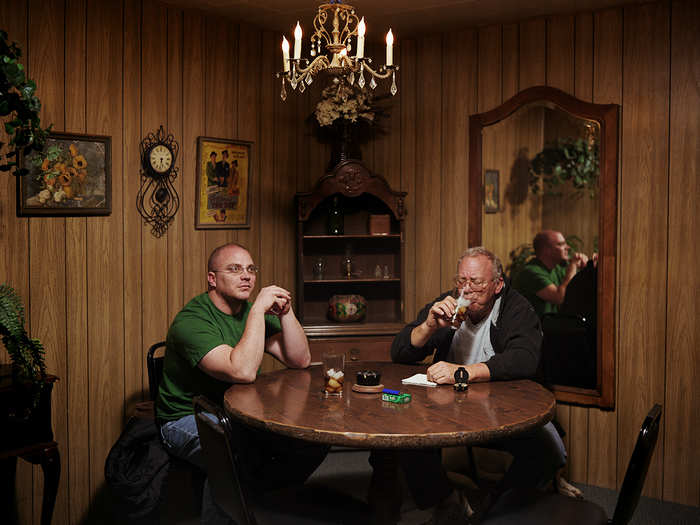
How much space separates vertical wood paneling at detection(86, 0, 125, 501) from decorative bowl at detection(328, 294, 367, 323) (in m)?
1.30

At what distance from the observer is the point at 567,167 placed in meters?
3.94

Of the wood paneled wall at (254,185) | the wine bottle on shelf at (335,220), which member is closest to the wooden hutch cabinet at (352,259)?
the wine bottle on shelf at (335,220)

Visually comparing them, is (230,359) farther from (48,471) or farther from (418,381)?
(48,471)

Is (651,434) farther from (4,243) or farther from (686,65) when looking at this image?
(4,243)

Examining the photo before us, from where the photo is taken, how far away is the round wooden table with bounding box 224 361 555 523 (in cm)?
210

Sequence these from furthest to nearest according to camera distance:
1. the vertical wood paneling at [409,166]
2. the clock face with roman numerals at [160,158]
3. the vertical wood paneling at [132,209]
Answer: the vertical wood paneling at [409,166], the clock face with roman numerals at [160,158], the vertical wood paneling at [132,209]

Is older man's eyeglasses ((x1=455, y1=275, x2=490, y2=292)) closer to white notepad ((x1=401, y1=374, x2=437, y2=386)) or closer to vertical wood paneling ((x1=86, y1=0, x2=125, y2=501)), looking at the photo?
white notepad ((x1=401, y1=374, x2=437, y2=386))

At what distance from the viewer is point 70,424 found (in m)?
3.38

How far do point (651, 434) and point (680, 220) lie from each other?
79.2 inches

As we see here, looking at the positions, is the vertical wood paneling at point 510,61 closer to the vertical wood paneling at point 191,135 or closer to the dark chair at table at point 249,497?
the vertical wood paneling at point 191,135

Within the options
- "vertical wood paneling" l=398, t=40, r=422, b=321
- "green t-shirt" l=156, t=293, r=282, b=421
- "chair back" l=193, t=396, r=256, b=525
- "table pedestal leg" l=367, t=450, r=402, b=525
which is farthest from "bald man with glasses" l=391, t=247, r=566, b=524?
"vertical wood paneling" l=398, t=40, r=422, b=321

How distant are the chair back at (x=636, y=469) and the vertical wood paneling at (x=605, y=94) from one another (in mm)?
1924

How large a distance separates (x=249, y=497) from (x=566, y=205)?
2.59 metres

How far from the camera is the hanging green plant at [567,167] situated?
3875mm
